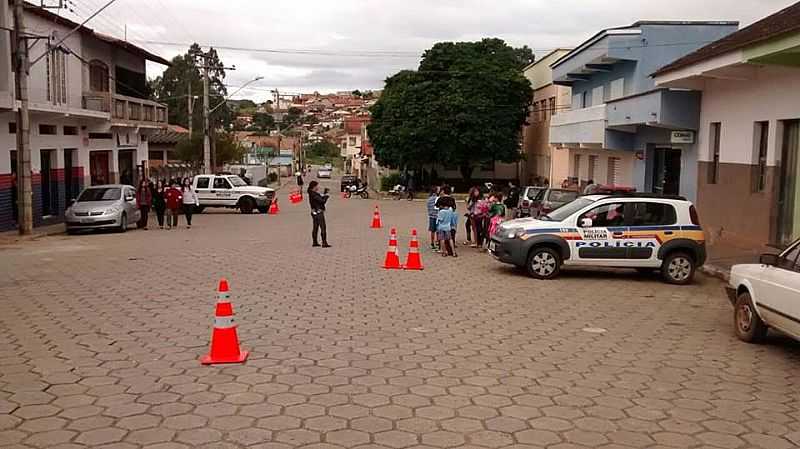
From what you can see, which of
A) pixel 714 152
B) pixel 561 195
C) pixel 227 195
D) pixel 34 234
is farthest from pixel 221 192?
pixel 714 152

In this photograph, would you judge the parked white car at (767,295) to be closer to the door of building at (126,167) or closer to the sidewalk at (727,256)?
the sidewalk at (727,256)

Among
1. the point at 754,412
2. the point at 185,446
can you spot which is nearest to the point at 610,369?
the point at 754,412

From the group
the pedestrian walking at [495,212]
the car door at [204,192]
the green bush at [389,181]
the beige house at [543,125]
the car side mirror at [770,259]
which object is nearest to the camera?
the car side mirror at [770,259]

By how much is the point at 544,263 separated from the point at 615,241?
54.1 inches

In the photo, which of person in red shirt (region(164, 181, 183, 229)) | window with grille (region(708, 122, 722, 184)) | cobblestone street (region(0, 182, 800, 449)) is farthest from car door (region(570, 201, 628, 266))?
person in red shirt (region(164, 181, 183, 229))

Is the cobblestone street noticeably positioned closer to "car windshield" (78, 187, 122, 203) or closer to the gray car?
the gray car

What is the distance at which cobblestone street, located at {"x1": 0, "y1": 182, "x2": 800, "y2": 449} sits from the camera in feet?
18.3

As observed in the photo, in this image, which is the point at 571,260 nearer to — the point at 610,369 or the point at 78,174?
the point at 610,369

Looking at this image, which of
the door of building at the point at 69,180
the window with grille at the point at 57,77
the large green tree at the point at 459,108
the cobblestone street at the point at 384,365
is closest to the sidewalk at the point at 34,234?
the door of building at the point at 69,180

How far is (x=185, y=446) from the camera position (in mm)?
5160

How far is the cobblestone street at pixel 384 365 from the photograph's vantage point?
5578 millimetres

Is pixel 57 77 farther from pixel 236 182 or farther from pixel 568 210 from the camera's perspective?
pixel 568 210

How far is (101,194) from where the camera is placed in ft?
84.0

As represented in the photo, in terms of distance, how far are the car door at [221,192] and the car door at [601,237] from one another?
24.3m
